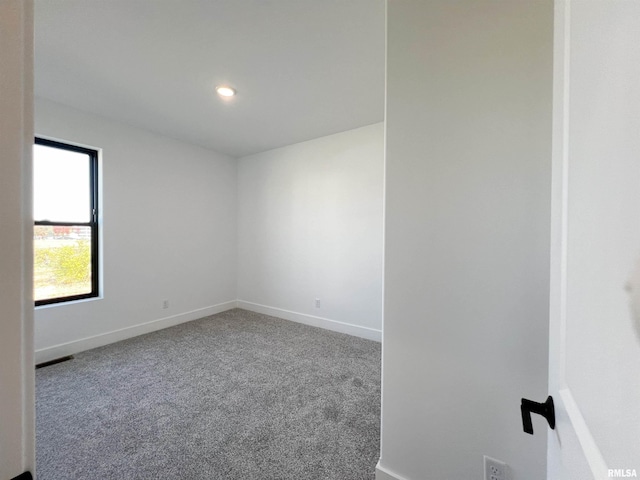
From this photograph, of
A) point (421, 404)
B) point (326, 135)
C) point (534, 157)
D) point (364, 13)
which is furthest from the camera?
point (326, 135)

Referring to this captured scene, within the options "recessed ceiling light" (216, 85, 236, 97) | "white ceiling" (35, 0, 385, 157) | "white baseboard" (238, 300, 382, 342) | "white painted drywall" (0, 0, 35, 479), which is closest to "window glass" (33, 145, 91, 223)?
"white ceiling" (35, 0, 385, 157)

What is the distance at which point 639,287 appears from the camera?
0.28m

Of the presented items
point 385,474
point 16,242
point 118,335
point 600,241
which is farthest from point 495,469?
point 118,335

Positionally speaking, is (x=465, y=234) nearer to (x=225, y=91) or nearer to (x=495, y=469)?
(x=495, y=469)

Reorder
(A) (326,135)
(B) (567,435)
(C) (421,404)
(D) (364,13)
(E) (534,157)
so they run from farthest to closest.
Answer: (A) (326,135) → (D) (364,13) → (C) (421,404) → (E) (534,157) → (B) (567,435)

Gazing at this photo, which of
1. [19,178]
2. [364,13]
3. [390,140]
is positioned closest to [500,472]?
[390,140]

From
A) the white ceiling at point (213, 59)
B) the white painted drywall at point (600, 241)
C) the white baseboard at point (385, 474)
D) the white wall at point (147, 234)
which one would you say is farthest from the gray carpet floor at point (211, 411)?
the white ceiling at point (213, 59)

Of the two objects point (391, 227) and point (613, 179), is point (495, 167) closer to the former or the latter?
point (391, 227)

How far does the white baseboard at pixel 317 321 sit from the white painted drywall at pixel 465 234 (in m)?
1.99

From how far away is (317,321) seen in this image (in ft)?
12.1

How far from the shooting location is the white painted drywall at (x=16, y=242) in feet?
1.18

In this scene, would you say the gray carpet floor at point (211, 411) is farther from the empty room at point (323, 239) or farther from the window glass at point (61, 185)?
the window glass at point (61, 185)

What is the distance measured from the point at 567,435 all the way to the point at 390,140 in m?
1.13

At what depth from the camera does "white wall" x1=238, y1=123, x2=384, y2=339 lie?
326 centimetres
